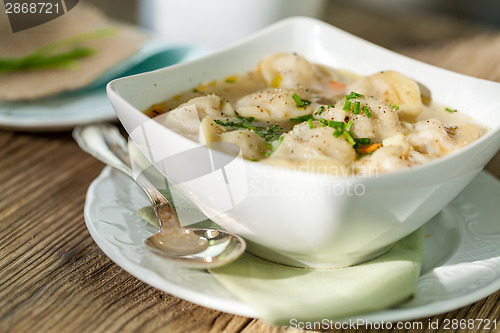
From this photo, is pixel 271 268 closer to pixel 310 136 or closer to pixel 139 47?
pixel 310 136

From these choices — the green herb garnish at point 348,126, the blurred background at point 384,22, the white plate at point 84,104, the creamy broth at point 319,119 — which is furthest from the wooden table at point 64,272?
the blurred background at point 384,22

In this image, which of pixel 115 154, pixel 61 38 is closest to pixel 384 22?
pixel 61 38

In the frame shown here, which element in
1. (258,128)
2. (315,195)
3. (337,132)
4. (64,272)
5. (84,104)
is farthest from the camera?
(84,104)

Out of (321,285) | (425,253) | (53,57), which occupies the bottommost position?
(425,253)

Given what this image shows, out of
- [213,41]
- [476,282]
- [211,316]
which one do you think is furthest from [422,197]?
[213,41]

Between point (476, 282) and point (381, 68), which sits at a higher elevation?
point (381, 68)

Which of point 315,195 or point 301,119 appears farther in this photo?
point 301,119

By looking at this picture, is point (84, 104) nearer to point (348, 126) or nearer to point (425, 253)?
point (348, 126)
